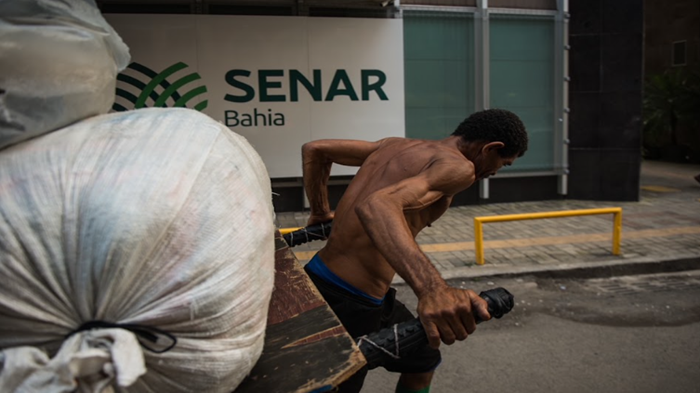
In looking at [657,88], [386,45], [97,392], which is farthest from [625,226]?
[657,88]

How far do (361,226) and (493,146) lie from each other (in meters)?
0.63

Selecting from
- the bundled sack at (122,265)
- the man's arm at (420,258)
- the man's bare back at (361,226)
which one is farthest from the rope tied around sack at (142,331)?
the man's bare back at (361,226)

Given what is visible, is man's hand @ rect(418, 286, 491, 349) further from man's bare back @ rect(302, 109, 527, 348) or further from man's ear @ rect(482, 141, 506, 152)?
man's ear @ rect(482, 141, 506, 152)

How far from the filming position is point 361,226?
2.18 meters

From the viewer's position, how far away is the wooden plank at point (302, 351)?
122 cm

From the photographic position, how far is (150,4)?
7645mm

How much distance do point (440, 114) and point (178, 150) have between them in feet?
26.7

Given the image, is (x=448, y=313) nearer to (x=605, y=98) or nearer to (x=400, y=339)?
(x=400, y=339)

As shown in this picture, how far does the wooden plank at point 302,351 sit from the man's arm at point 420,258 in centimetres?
26

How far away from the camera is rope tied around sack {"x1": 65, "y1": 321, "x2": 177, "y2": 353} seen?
1004 millimetres

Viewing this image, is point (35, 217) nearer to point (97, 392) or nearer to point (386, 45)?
point (97, 392)

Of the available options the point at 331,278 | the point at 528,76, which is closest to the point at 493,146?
the point at 331,278

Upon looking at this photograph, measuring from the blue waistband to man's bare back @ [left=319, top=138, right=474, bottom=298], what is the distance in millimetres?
18

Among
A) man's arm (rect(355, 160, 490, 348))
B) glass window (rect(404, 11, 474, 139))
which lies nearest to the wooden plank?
man's arm (rect(355, 160, 490, 348))
